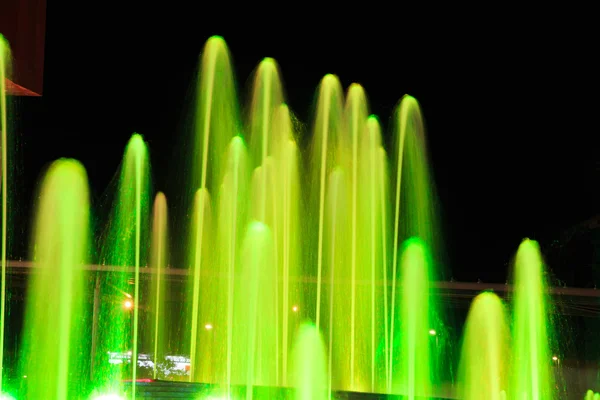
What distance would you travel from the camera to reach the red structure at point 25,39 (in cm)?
1423

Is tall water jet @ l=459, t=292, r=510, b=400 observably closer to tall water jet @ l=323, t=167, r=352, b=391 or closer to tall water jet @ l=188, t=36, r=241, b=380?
tall water jet @ l=323, t=167, r=352, b=391

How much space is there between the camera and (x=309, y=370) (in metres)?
11.5

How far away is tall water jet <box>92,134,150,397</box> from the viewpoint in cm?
1669

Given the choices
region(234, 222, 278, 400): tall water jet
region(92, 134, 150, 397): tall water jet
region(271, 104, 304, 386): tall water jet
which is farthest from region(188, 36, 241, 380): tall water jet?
region(234, 222, 278, 400): tall water jet

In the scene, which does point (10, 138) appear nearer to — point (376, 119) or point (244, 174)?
point (244, 174)

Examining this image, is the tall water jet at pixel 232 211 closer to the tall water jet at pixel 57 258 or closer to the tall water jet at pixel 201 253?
the tall water jet at pixel 201 253

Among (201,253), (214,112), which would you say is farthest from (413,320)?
(214,112)

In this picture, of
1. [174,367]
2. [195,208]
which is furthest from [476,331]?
[174,367]

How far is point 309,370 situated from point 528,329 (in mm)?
7010

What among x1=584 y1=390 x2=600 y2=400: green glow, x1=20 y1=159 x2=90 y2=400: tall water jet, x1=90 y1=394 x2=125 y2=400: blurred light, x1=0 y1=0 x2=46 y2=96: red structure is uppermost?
x1=0 y1=0 x2=46 y2=96: red structure

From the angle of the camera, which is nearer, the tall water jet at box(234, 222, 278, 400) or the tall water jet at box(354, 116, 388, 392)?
the tall water jet at box(234, 222, 278, 400)

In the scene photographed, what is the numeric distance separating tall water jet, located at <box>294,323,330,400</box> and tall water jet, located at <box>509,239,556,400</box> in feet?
18.8

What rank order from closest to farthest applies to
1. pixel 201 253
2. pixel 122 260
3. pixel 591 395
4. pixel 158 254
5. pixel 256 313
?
1. pixel 256 313
2. pixel 201 253
3. pixel 591 395
4. pixel 158 254
5. pixel 122 260

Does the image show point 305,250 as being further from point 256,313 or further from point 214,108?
point 214,108
